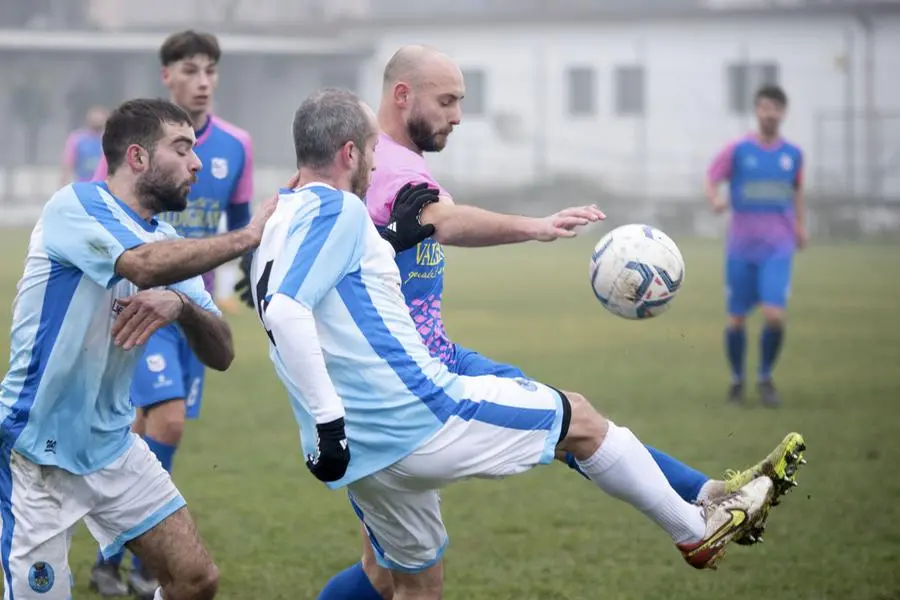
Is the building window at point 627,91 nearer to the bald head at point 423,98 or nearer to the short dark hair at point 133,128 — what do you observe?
the bald head at point 423,98

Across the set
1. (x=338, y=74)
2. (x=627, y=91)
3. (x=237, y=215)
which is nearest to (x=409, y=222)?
(x=237, y=215)

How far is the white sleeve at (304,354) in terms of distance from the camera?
4.23 m

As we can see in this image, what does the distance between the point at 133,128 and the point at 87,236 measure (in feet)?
1.44

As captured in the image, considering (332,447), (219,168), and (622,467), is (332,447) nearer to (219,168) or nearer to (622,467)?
(622,467)

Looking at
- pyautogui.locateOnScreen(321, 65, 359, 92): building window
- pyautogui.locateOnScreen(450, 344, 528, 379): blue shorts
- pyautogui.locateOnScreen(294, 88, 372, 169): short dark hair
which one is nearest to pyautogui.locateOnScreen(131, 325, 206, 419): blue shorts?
pyautogui.locateOnScreen(450, 344, 528, 379): blue shorts

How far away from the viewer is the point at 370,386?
4.48 metres

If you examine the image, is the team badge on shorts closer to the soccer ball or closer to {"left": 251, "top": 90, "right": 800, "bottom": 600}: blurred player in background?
{"left": 251, "top": 90, "right": 800, "bottom": 600}: blurred player in background

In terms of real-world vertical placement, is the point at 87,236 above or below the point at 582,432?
above

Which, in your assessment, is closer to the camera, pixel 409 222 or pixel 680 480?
pixel 409 222

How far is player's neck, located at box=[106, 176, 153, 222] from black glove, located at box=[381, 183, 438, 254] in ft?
2.72

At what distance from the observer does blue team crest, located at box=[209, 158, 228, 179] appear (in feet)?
23.6

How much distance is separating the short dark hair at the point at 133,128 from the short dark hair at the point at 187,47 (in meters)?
2.56

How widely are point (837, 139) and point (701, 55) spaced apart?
593cm

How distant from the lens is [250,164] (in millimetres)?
7410
